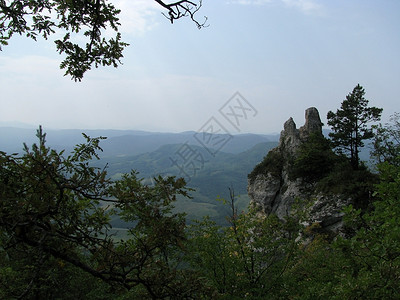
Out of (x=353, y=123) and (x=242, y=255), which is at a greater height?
(x=353, y=123)

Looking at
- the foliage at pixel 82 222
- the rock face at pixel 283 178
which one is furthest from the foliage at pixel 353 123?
the foliage at pixel 82 222

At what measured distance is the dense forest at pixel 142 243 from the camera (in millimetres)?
2848

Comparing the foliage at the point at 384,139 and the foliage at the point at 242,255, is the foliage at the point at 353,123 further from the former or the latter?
the foliage at the point at 242,255

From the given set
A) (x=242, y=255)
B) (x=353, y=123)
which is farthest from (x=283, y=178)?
(x=242, y=255)

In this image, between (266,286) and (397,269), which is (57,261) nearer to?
(397,269)

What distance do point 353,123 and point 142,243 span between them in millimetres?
35221

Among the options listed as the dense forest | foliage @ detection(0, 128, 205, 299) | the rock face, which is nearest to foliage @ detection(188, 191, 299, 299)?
the dense forest

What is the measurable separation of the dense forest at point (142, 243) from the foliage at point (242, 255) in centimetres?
4

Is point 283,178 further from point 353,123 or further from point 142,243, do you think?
point 142,243

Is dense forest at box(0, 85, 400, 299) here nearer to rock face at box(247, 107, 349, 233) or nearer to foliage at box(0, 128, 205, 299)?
foliage at box(0, 128, 205, 299)

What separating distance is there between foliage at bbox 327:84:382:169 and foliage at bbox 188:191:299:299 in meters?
25.5

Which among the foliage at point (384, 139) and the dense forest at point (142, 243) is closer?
the dense forest at point (142, 243)

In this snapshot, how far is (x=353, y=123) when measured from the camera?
3234cm

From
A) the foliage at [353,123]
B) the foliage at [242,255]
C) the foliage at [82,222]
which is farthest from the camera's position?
the foliage at [353,123]
